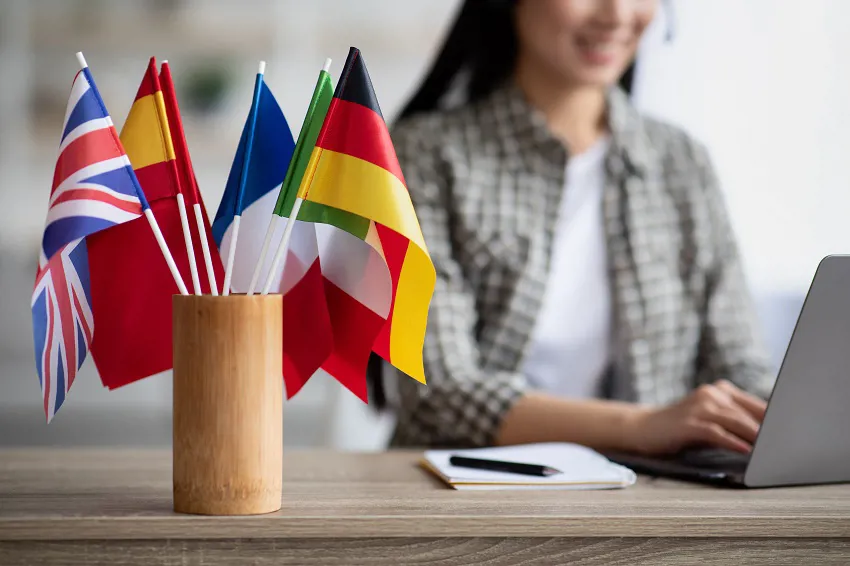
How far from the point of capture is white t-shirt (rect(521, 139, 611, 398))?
5.41 feet

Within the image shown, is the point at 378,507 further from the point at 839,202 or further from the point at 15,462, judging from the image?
the point at 839,202

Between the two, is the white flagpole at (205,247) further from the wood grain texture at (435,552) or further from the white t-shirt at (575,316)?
the white t-shirt at (575,316)

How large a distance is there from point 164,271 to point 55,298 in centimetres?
9

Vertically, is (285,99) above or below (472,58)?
above

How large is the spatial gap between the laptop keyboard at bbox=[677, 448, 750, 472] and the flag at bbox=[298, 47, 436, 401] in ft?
A: 1.28

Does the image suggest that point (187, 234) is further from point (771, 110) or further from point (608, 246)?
point (771, 110)

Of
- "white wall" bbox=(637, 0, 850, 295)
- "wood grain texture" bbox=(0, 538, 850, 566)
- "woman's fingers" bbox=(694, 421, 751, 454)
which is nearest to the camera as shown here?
"wood grain texture" bbox=(0, 538, 850, 566)

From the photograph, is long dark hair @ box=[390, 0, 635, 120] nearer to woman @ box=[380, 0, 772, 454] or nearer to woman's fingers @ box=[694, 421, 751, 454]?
woman @ box=[380, 0, 772, 454]

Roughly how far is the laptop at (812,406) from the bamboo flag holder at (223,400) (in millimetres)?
453

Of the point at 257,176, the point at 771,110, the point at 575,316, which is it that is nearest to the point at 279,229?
the point at 257,176

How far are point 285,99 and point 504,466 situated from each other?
130 inches

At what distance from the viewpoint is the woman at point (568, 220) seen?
158 cm

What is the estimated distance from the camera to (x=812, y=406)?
2.95ft

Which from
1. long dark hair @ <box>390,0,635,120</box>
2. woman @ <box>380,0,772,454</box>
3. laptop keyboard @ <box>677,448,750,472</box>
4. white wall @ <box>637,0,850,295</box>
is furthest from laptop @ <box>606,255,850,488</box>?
white wall @ <box>637,0,850,295</box>
